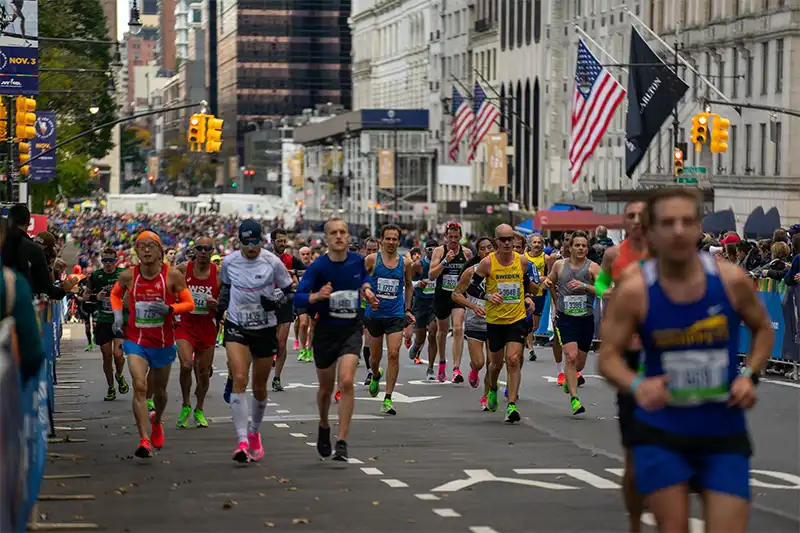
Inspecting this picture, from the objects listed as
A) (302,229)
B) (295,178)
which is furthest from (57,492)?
(295,178)

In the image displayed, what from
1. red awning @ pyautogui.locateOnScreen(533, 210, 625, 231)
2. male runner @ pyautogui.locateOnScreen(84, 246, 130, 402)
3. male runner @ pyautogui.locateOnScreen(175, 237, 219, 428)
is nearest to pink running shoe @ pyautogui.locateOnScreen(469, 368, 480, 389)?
male runner @ pyautogui.locateOnScreen(84, 246, 130, 402)

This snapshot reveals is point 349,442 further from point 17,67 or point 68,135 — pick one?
point 68,135

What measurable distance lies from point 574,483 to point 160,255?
13.9ft

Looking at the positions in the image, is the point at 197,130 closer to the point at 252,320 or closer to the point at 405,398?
the point at 405,398

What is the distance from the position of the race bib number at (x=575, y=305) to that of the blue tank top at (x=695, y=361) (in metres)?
10.3

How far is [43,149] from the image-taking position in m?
46.4

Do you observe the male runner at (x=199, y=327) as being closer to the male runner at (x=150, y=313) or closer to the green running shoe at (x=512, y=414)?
the male runner at (x=150, y=313)

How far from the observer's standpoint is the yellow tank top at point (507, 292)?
1719 cm

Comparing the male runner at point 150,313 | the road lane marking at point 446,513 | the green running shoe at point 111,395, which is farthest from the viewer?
the green running shoe at point 111,395

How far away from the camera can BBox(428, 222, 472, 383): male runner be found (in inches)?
878

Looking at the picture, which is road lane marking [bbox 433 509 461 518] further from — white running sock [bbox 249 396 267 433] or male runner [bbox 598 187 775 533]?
male runner [bbox 598 187 775 533]

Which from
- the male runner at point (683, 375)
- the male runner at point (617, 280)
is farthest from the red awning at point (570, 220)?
the male runner at point (683, 375)

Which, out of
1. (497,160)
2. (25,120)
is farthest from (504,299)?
(497,160)

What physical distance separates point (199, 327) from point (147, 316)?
2.25 metres
